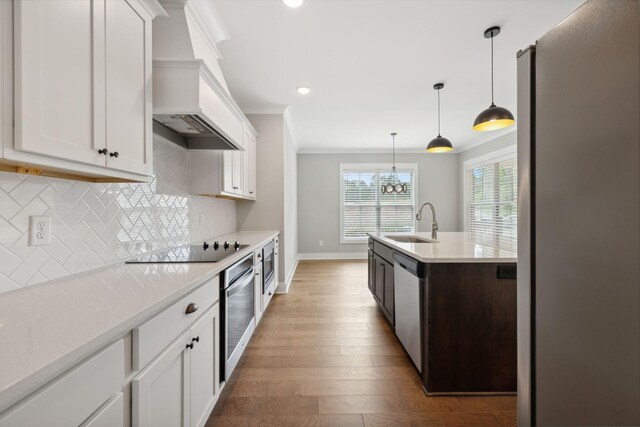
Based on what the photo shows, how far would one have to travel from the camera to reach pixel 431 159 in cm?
676

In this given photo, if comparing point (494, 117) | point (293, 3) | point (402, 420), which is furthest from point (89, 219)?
point (494, 117)

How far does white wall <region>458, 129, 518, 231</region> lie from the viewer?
5.00 metres

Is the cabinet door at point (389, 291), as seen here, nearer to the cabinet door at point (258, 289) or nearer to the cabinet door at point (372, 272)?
the cabinet door at point (372, 272)

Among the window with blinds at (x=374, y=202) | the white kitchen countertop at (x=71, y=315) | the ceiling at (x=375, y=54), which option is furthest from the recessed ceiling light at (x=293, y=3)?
the window with blinds at (x=374, y=202)

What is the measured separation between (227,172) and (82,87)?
67.0 inches

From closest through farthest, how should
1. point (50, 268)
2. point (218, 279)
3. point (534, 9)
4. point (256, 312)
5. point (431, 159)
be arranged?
point (50, 268)
point (218, 279)
point (534, 9)
point (256, 312)
point (431, 159)

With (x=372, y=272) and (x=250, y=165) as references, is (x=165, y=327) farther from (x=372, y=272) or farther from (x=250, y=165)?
(x=250, y=165)

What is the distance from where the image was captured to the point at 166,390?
1016mm

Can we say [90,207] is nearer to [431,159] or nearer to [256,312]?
[256,312]

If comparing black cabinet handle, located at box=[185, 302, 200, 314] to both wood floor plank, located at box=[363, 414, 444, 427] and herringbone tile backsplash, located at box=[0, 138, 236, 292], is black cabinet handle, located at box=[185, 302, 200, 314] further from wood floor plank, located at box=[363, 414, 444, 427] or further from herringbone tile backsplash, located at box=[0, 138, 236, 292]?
wood floor plank, located at box=[363, 414, 444, 427]

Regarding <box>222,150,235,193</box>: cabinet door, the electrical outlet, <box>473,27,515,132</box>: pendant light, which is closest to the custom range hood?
<box>222,150,235,193</box>: cabinet door

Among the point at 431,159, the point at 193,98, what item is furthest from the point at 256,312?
the point at 431,159

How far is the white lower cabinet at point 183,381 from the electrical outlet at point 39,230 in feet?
2.26

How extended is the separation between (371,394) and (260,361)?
867 millimetres
